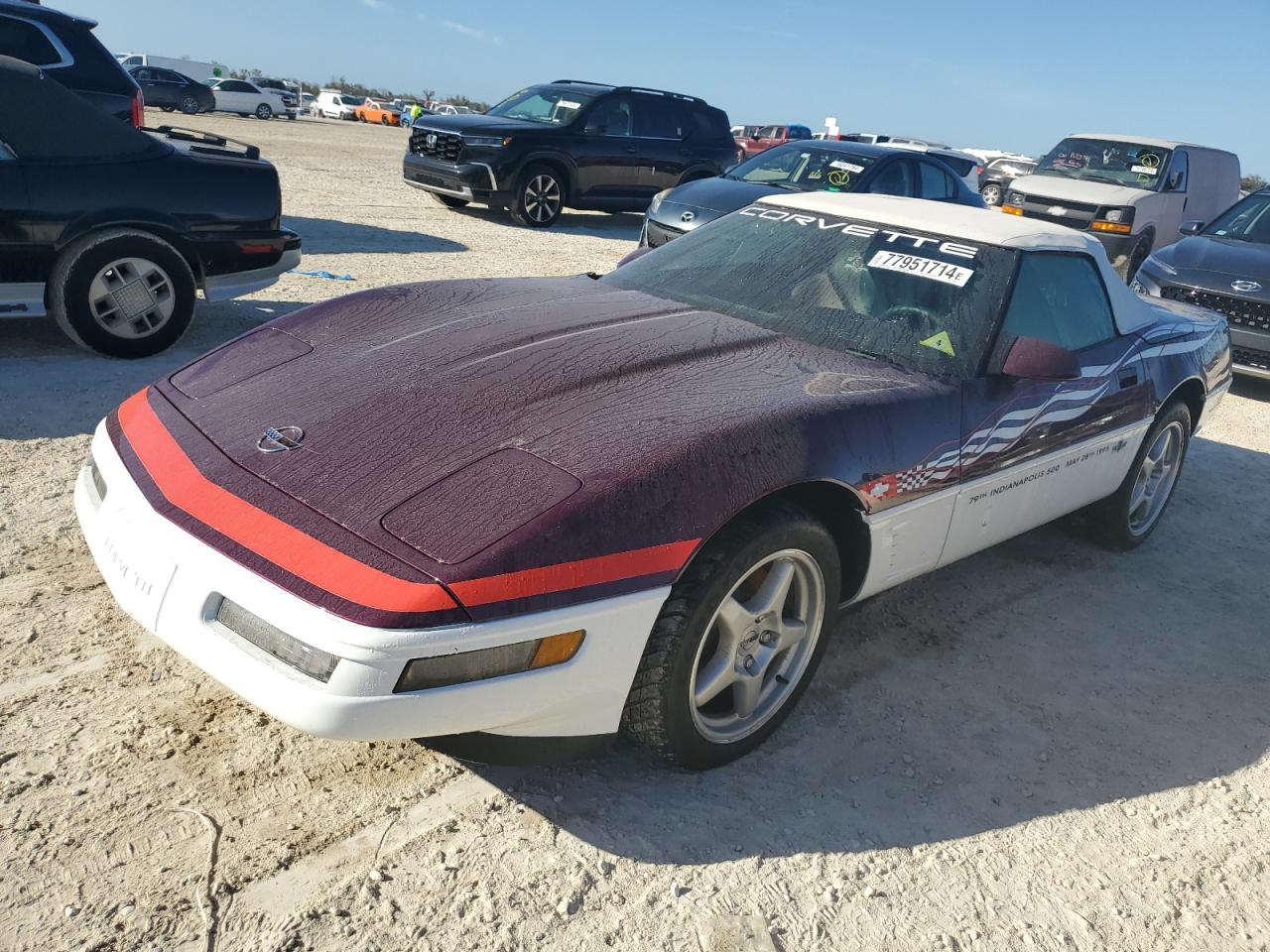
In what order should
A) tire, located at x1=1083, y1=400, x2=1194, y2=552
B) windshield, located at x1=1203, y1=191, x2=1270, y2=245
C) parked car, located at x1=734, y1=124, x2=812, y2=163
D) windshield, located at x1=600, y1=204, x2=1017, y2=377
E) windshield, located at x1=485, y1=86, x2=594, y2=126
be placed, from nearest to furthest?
windshield, located at x1=600, y1=204, x2=1017, y2=377
tire, located at x1=1083, y1=400, x2=1194, y2=552
windshield, located at x1=1203, y1=191, x2=1270, y2=245
windshield, located at x1=485, y1=86, x2=594, y2=126
parked car, located at x1=734, y1=124, x2=812, y2=163

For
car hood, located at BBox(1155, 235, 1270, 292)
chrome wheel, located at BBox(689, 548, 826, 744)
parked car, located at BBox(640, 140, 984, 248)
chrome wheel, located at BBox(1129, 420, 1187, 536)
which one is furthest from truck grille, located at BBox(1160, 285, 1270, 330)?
chrome wheel, located at BBox(689, 548, 826, 744)

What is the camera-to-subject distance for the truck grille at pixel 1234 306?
24.2 feet

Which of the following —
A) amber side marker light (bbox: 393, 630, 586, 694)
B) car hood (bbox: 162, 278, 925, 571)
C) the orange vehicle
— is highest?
car hood (bbox: 162, 278, 925, 571)

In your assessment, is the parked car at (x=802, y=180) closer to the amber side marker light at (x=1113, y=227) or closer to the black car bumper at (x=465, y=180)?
the amber side marker light at (x=1113, y=227)

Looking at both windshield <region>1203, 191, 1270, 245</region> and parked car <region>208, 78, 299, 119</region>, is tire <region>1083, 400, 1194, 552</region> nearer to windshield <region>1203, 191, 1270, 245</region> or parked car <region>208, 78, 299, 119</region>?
windshield <region>1203, 191, 1270, 245</region>

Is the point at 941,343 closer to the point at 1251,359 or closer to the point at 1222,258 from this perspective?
the point at 1251,359

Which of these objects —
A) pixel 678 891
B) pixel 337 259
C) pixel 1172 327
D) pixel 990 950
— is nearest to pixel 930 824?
pixel 990 950

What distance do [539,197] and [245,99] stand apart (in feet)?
93.5

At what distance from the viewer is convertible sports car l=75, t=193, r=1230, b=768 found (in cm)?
208

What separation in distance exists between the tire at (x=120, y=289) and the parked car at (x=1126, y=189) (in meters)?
10.3

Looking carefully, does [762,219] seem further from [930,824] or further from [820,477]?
[930,824]

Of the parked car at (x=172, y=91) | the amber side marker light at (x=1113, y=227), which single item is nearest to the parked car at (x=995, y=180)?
the amber side marker light at (x=1113, y=227)

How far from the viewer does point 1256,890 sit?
2553 millimetres

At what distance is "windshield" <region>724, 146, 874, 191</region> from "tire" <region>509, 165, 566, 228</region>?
305 centimetres
